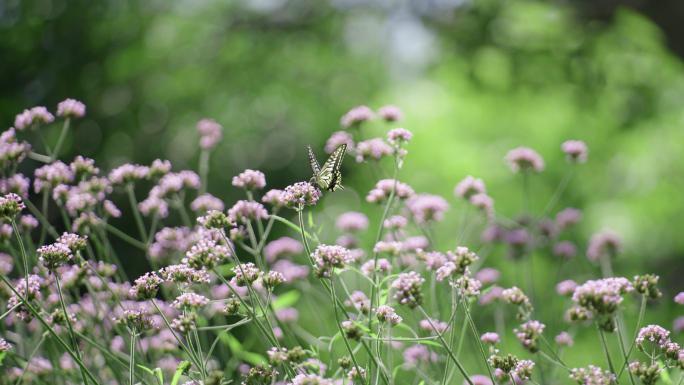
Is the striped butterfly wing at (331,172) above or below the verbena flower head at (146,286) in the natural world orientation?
below

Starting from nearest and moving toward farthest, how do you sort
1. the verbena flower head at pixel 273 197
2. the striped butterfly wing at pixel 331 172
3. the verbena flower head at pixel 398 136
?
the verbena flower head at pixel 273 197
the verbena flower head at pixel 398 136
the striped butterfly wing at pixel 331 172

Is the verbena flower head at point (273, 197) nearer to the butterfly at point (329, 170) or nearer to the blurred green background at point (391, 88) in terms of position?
the butterfly at point (329, 170)

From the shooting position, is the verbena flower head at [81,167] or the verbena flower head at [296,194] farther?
the verbena flower head at [81,167]

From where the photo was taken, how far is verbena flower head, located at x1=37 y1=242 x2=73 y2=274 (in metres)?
1.34

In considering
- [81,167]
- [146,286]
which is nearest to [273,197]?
[146,286]

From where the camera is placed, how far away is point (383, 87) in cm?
1074

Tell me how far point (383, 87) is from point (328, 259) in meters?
9.74

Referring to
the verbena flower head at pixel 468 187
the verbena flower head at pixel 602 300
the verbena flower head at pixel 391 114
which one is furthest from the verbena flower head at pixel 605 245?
the verbena flower head at pixel 602 300

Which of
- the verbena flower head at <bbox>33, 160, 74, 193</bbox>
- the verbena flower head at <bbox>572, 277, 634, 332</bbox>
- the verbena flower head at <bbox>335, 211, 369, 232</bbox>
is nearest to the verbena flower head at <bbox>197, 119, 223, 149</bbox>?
the verbena flower head at <bbox>33, 160, 74, 193</bbox>

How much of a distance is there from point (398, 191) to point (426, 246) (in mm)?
520

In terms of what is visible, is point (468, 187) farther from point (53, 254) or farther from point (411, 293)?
point (53, 254)

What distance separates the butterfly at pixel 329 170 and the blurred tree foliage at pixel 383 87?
13.2 feet

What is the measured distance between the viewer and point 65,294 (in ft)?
6.40

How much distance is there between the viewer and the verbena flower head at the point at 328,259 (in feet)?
4.29
